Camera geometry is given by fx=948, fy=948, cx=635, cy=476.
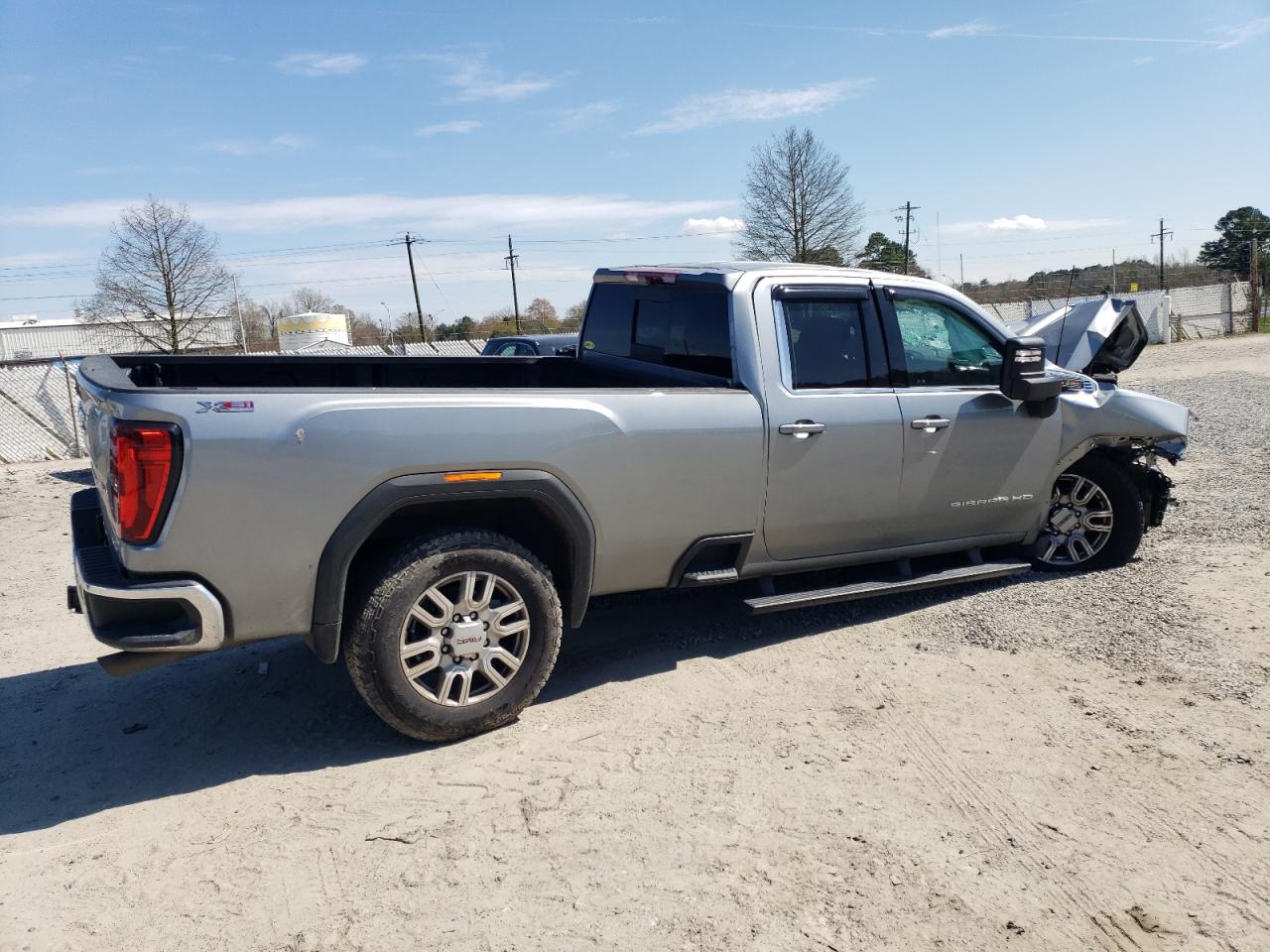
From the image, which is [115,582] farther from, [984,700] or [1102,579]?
[1102,579]

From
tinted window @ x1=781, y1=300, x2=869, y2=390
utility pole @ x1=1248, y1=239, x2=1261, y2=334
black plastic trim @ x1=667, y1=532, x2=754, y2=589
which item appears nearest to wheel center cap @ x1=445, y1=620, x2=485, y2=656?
black plastic trim @ x1=667, y1=532, x2=754, y2=589

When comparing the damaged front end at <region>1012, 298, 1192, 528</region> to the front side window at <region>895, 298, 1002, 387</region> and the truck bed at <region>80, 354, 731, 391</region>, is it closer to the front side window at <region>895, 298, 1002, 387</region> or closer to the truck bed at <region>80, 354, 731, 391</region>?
the front side window at <region>895, 298, 1002, 387</region>

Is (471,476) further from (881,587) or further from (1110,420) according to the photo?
(1110,420)

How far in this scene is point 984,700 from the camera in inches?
170

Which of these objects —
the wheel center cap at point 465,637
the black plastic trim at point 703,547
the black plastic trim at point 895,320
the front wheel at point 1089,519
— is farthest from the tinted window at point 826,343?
the wheel center cap at point 465,637

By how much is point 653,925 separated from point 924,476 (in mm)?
3048

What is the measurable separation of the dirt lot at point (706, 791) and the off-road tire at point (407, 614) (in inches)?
5.9

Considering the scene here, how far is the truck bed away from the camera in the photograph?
4.94m

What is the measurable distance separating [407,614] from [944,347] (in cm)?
330

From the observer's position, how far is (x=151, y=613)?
3504 millimetres

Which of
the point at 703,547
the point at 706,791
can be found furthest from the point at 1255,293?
the point at 706,791

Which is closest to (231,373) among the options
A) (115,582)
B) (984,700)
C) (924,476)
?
(115,582)

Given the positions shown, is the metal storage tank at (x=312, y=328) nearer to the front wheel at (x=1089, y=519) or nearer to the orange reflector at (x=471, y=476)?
the front wheel at (x=1089, y=519)

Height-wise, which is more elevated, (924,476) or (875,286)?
(875,286)
